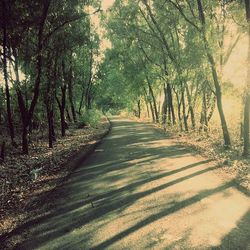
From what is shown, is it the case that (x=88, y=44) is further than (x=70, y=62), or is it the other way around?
(x=70, y=62)

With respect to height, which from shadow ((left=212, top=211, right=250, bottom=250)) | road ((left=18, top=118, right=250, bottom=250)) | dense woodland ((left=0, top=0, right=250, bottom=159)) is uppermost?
dense woodland ((left=0, top=0, right=250, bottom=159))

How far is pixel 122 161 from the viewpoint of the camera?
16.8 meters

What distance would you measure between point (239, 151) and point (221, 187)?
8.02m

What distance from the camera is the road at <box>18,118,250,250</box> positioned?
7301mm

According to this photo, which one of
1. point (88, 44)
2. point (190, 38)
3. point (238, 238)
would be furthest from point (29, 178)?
point (190, 38)

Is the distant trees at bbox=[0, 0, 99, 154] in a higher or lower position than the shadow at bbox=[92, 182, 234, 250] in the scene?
higher

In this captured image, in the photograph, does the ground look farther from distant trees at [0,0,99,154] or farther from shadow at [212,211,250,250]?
shadow at [212,211,250,250]

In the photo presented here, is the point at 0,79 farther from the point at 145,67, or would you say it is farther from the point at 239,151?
the point at 145,67

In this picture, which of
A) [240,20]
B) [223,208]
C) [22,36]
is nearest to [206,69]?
[240,20]

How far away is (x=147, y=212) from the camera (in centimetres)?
902

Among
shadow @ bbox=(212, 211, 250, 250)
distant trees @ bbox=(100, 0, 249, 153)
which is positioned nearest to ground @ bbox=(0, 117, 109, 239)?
shadow @ bbox=(212, 211, 250, 250)

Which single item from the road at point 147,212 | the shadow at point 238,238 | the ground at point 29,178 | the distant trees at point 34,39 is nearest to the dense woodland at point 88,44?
the distant trees at point 34,39

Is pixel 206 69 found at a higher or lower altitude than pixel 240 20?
lower

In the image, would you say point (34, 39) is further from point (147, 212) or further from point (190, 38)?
point (147, 212)
